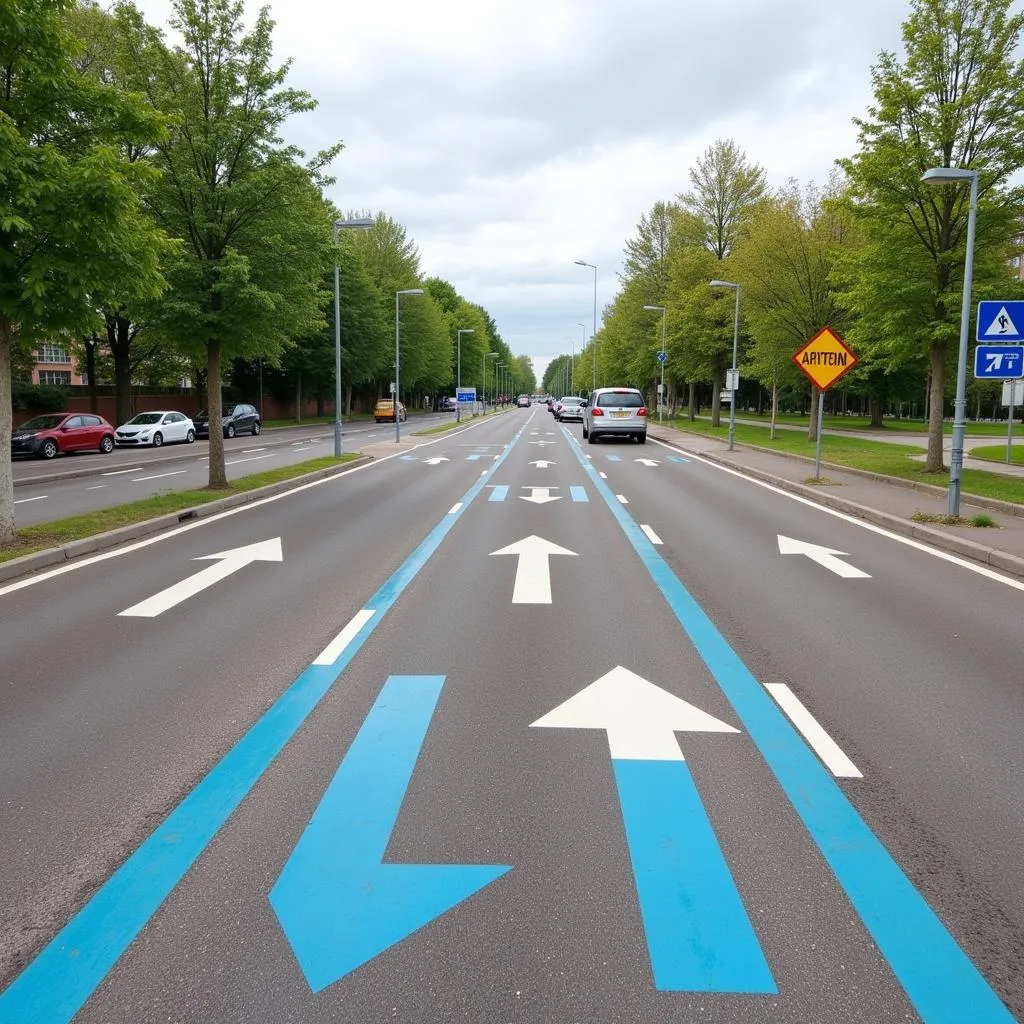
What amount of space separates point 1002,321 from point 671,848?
11.0 meters

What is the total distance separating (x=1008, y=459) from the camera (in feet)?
74.5

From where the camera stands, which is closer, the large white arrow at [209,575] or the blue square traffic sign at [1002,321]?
the large white arrow at [209,575]

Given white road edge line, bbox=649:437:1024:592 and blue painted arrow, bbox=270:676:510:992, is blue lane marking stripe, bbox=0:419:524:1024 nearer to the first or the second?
blue painted arrow, bbox=270:676:510:992

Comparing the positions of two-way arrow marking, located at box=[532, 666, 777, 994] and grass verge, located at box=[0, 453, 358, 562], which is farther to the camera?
grass verge, located at box=[0, 453, 358, 562]

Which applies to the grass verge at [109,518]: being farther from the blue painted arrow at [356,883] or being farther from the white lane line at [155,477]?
the blue painted arrow at [356,883]

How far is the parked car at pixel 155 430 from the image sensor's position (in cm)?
3384

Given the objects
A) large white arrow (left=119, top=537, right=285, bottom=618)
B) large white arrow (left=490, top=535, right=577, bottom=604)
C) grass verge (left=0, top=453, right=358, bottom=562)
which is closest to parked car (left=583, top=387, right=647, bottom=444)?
grass verge (left=0, top=453, right=358, bottom=562)

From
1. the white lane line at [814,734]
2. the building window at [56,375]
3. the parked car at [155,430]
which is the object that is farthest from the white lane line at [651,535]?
the building window at [56,375]

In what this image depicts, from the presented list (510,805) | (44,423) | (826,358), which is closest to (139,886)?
(510,805)

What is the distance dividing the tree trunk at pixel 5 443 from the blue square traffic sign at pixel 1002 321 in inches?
500

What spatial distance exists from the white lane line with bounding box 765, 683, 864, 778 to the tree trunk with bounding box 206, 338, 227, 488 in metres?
13.9

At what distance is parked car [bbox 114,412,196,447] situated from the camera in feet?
111

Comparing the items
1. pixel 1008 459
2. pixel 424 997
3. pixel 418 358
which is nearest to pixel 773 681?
pixel 424 997

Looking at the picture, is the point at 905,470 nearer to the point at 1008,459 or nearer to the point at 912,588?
the point at 1008,459
